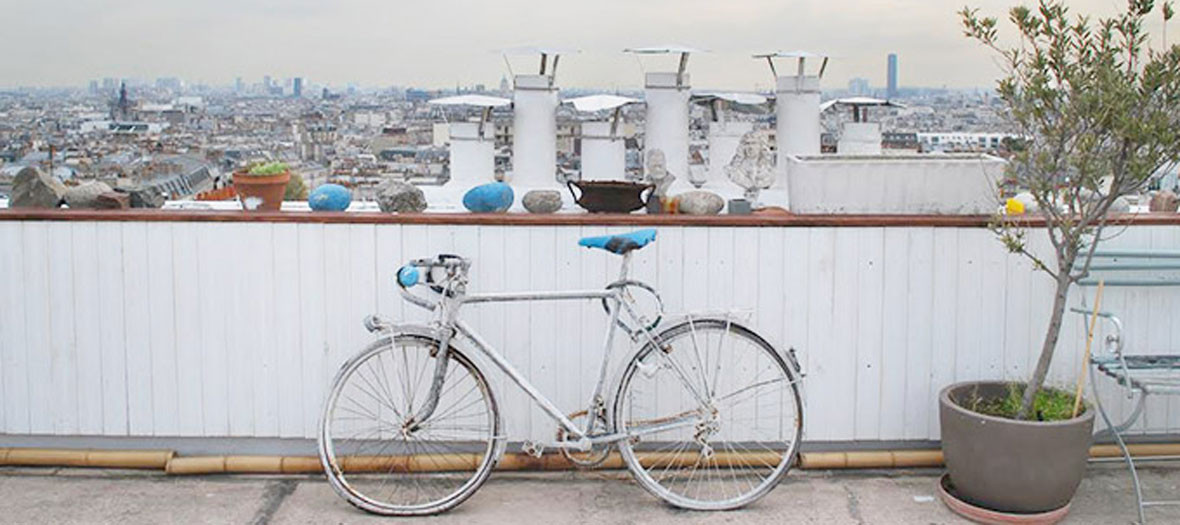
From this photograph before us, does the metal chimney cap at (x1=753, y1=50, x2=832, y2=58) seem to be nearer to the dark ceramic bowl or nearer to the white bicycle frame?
the dark ceramic bowl

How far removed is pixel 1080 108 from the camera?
12.1 ft

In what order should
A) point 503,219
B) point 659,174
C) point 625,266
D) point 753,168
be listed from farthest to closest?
1. point 659,174
2. point 753,168
3. point 503,219
4. point 625,266

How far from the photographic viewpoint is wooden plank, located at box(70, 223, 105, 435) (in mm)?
4324

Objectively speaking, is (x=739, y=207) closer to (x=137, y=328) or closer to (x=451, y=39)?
(x=137, y=328)

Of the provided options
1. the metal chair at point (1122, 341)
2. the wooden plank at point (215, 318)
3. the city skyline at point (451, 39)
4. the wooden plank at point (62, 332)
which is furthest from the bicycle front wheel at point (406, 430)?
the city skyline at point (451, 39)

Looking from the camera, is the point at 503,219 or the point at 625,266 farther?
the point at 503,219

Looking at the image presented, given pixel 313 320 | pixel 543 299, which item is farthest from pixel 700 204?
pixel 313 320

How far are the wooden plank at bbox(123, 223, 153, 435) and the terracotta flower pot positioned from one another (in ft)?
2.18

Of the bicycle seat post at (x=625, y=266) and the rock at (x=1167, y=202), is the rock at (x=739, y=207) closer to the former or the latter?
the bicycle seat post at (x=625, y=266)

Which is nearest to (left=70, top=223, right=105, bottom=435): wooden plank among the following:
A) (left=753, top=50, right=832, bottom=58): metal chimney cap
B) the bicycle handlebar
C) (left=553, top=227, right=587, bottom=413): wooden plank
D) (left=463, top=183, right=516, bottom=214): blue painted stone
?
the bicycle handlebar

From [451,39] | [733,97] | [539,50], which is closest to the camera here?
[451,39]

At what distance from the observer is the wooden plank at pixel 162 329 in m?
4.32

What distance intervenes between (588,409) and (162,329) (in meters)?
1.56

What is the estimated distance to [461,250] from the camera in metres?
4.31
